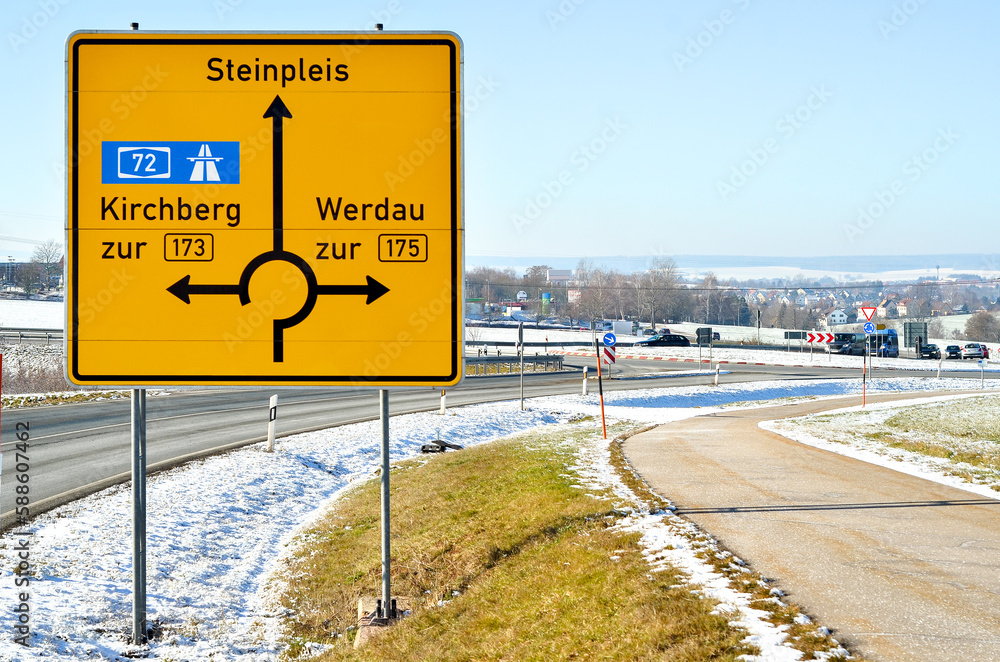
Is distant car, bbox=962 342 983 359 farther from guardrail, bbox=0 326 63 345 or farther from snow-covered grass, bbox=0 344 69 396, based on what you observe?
guardrail, bbox=0 326 63 345

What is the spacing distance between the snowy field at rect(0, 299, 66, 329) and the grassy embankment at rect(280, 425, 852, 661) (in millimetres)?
59250

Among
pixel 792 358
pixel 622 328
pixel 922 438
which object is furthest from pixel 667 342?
pixel 922 438

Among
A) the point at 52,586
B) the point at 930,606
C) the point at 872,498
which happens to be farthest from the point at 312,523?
the point at 930,606

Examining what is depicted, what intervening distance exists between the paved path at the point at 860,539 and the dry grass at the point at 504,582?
→ 39.9 inches

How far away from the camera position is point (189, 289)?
6.00 meters

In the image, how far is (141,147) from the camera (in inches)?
234

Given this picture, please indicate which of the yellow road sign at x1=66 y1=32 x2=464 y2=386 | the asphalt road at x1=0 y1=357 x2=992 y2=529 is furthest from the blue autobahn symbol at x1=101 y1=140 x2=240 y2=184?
the asphalt road at x1=0 y1=357 x2=992 y2=529

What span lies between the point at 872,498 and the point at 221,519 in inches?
363

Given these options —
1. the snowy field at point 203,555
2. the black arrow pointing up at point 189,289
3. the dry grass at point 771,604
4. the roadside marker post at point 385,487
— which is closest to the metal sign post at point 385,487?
the roadside marker post at point 385,487

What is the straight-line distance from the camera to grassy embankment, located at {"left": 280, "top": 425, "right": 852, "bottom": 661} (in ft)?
17.4

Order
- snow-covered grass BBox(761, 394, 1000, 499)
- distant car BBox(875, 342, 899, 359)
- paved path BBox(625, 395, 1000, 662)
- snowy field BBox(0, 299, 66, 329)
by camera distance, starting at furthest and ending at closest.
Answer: distant car BBox(875, 342, 899, 359) < snowy field BBox(0, 299, 66, 329) < snow-covered grass BBox(761, 394, 1000, 499) < paved path BBox(625, 395, 1000, 662)

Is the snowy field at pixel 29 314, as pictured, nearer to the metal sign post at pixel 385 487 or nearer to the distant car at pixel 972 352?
the metal sign post at pixel 385 487

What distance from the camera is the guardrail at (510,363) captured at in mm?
46781

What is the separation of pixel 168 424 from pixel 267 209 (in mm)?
16400
